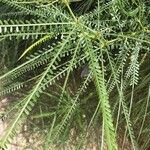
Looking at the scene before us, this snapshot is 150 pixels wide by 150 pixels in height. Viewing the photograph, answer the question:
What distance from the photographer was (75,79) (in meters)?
1.03

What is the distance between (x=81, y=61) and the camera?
0.76 m

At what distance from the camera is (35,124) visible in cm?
97

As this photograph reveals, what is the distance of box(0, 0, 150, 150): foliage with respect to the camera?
0.43 m

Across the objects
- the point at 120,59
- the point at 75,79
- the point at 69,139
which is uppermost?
the point at 120,59

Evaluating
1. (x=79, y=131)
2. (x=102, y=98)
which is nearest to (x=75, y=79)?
(x=79, y=131)

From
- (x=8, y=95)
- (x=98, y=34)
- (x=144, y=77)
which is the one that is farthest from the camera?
(x=8, y=95)

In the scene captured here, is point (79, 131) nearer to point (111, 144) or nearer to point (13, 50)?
point (13, 50)

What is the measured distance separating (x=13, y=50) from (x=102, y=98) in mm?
771

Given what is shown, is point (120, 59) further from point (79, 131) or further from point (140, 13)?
point (79, 131)

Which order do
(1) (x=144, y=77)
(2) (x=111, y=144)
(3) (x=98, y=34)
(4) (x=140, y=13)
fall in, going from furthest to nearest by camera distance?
(1) (x=144, y=77), (4) (x=140, y=13), (3) (x=98, y=34), (2) (x=111, y=144)

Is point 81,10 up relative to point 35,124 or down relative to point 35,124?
up

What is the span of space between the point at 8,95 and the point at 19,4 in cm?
55

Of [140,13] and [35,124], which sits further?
[35,124]

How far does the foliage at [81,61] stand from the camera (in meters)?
0.43
